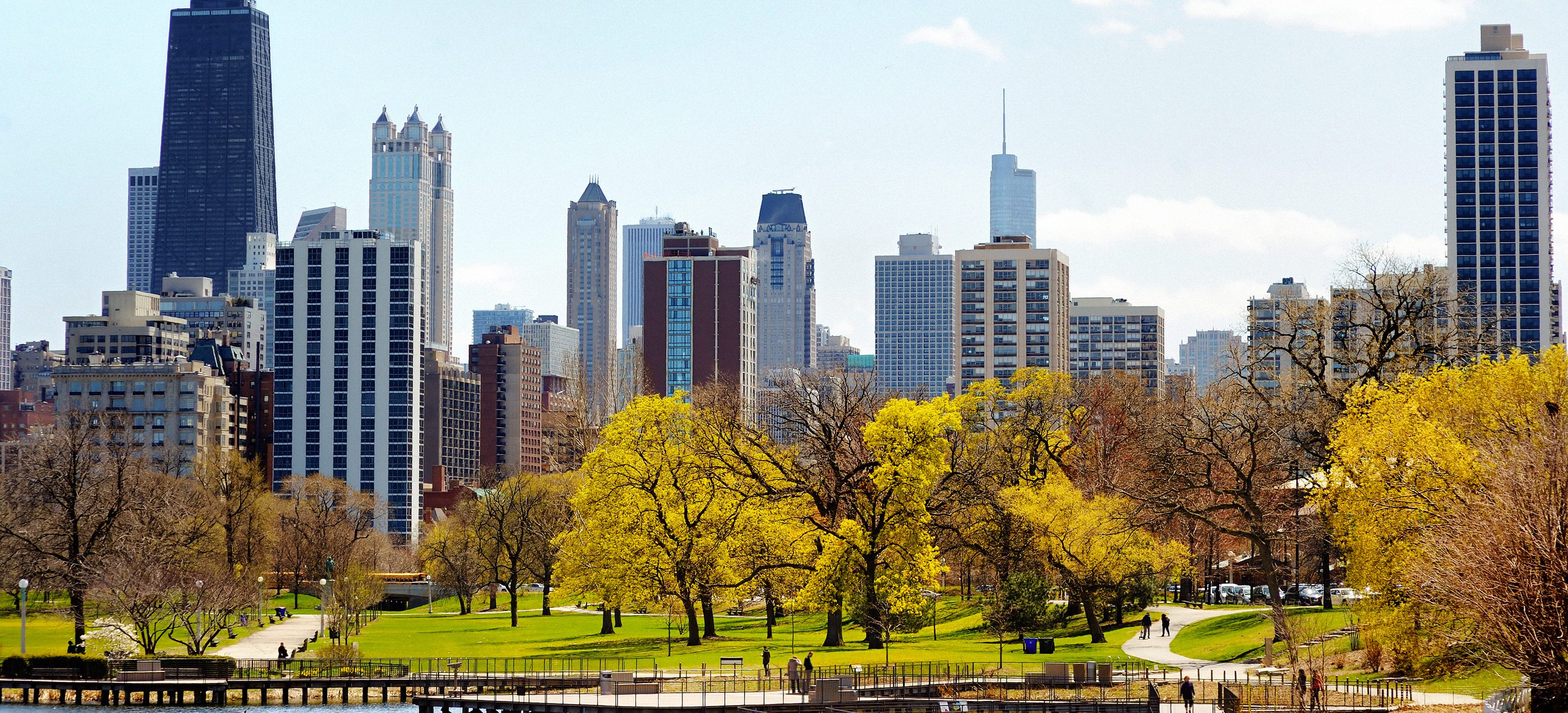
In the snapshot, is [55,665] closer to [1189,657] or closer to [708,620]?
[708,620]

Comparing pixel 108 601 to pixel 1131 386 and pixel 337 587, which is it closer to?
pixel 337 587

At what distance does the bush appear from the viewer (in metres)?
68.8

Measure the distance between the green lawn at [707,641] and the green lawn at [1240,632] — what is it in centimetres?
302

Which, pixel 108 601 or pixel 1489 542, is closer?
pixel 1489 542

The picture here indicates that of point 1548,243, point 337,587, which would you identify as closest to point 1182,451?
point 337,587

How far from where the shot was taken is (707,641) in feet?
258

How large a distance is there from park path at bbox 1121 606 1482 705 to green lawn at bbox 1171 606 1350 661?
645 millimetres

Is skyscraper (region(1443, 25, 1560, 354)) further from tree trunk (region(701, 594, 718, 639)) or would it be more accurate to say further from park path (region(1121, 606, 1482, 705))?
tree trunk (region(701, 594, 718, 639))

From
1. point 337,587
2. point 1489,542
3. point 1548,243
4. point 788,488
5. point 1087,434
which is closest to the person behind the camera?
point 1489,542

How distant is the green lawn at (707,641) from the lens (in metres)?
68.8

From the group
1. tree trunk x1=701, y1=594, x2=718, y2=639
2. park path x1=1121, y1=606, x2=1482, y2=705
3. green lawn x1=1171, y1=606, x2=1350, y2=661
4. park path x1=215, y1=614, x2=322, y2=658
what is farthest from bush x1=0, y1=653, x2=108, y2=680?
green lawn x1=1171, y1=606, x2=1350, y2=661

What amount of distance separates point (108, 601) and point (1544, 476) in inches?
2455

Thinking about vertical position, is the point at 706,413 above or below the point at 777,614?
above

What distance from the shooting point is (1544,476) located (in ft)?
129
